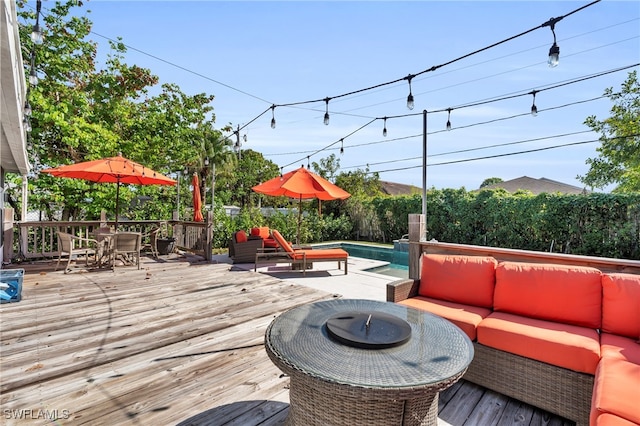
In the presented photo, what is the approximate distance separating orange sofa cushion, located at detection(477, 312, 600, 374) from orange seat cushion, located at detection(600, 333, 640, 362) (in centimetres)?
4

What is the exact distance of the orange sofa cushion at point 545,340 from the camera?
2.12m

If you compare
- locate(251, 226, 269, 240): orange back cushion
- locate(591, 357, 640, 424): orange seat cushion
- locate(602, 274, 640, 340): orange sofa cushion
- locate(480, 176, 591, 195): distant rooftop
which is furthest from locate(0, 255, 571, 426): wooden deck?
locate(480, 176, 591, 195): distant rooftop

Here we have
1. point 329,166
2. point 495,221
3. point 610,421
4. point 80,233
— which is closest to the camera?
point 610,421

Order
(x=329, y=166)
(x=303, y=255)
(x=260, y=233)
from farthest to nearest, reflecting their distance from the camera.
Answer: (x=329, y=166), (x=260, y=233), (x=303, y=255)

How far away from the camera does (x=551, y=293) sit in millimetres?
2721

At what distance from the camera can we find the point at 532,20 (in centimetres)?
550

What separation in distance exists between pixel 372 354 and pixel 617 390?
1334 millimetres

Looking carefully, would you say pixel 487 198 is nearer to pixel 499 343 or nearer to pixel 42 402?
pixel 499 343

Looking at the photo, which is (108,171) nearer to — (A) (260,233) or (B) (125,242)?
(B) (125,242)

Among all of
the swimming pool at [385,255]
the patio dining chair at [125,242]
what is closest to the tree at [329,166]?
the swimming pool at [385,255]

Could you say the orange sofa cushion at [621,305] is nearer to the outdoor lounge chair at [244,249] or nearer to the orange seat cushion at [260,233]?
the outdoor lounge chair at [244,249]

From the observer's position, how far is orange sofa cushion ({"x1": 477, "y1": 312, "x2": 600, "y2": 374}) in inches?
83.6

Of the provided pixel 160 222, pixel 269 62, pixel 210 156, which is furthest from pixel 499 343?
pixel 210 156

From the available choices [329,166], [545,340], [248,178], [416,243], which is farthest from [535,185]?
→ [248,178]
